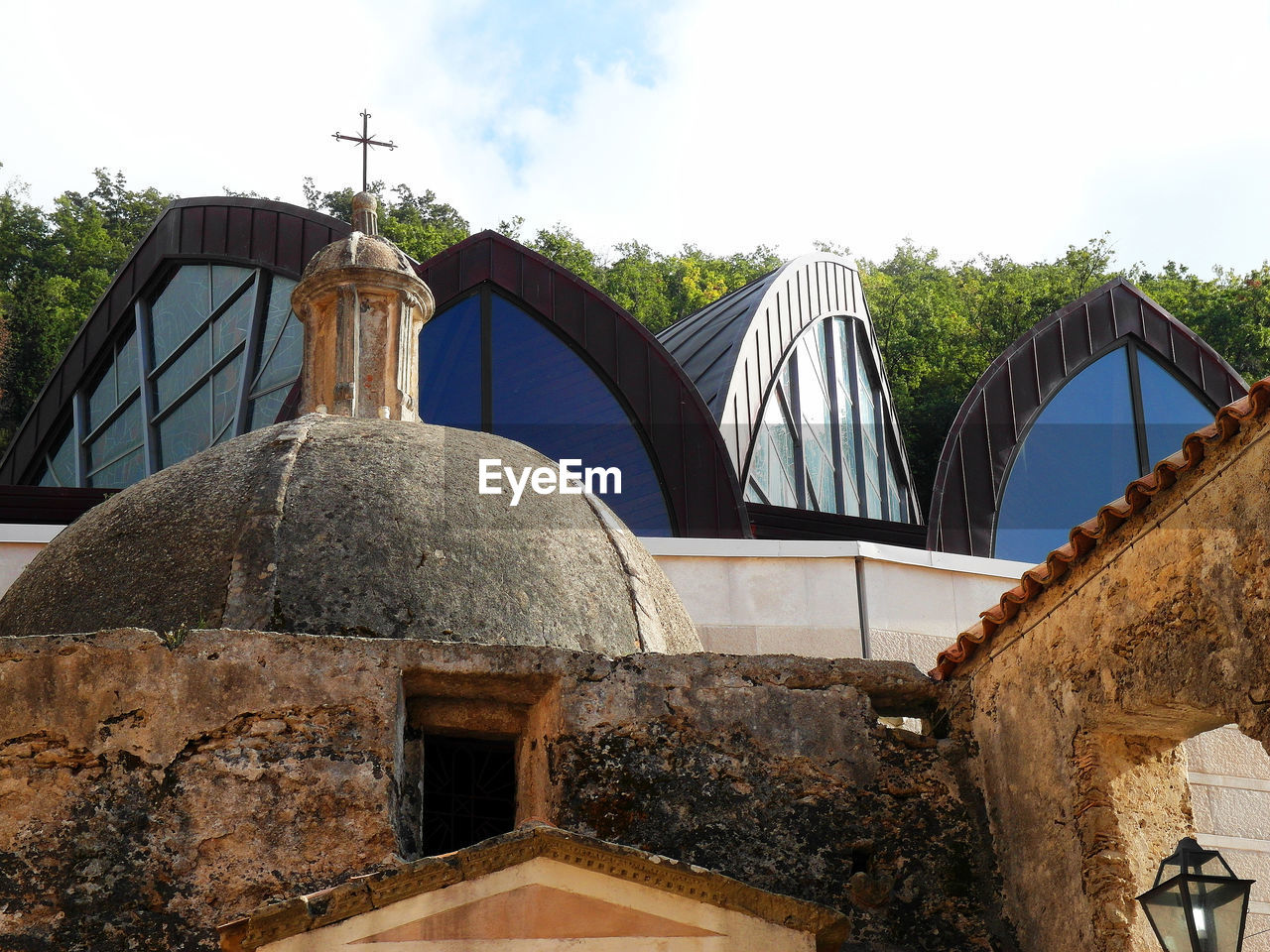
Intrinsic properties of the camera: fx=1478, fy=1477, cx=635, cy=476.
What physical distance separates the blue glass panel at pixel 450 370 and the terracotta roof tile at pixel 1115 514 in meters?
8.70

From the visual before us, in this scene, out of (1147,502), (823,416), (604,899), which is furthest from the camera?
(823,416)

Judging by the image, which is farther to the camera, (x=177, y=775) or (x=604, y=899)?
(x=177, y=775)

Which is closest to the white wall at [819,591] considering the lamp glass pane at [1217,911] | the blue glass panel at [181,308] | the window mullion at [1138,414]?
the window mullion at [1138,414]

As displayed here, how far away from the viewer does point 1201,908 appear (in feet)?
16.3

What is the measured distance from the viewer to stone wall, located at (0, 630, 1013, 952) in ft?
19.7

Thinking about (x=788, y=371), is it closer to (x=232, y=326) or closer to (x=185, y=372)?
(x=232, y=326)

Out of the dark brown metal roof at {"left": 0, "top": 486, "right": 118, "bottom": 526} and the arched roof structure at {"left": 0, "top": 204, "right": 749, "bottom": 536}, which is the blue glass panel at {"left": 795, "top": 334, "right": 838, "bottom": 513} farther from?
the dark brown metal roof at {"left": 0, "top": 486, "right": 118, "bottom": 526}

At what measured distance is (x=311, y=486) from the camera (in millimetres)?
7539

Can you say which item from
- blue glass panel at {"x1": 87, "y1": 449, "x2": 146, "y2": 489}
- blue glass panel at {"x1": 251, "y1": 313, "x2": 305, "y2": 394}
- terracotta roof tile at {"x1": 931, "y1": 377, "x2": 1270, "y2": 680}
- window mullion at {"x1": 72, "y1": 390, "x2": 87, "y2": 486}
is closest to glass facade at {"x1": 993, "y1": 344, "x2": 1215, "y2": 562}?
blue glass panel at {"x1": 251, "y1": 313, "x2": 305, "y2": 394}

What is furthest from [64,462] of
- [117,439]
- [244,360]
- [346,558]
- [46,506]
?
[346,558]

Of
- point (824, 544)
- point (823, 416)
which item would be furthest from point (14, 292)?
point (824, 544)

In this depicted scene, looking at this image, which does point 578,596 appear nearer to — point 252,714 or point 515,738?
point 515,738

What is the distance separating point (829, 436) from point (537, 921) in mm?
14744

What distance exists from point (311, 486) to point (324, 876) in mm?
2189
